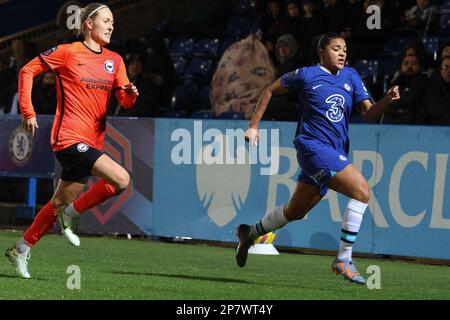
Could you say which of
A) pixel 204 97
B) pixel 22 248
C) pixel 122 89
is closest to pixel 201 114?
pixel 204 97

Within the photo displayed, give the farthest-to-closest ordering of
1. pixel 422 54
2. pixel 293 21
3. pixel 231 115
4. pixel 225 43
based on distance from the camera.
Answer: pixel 225 43 < pixel 293 21 < pixel 231 115 < pixel 422 54

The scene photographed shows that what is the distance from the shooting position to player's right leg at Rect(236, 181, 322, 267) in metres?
10.9

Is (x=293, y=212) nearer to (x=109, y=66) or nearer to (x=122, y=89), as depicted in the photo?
(x=122, y=89)

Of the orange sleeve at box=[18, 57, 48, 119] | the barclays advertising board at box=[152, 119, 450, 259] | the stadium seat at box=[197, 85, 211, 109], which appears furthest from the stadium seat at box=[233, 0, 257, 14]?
Answer: the orange sleeve at box=[18, 57, 48, 119]

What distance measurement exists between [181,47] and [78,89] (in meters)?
9.30

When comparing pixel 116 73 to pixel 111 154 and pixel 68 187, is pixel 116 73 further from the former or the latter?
pixel 111 154

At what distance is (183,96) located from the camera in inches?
725

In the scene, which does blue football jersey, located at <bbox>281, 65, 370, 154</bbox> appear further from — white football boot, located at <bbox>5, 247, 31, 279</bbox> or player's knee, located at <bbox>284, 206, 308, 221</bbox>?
white football boot, located at <bbox>5, 247, 31, 279</bbox>

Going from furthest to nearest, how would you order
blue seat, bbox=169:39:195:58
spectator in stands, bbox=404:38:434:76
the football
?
blue seat, bbox=169:39:195:58
spectator in stands, bbox=404:38:434:76
the football

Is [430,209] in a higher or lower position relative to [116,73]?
lower

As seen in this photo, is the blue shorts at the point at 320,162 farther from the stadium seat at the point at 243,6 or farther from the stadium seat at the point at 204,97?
the stadium seat at the point at 243,6

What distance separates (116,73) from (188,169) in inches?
166
